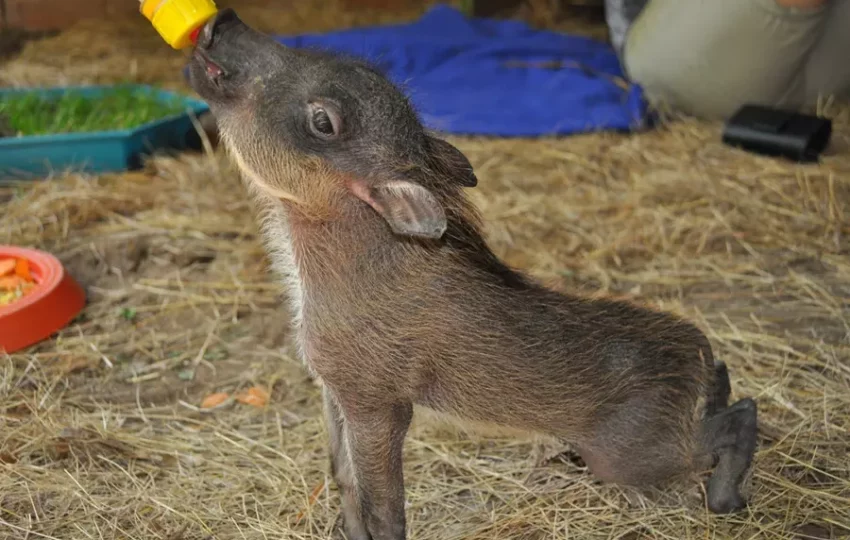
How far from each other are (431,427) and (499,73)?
14.6 ft

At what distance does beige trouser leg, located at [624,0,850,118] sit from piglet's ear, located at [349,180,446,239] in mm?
3967

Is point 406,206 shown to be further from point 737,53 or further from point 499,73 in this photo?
point 499,73

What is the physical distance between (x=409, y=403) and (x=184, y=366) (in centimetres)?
165

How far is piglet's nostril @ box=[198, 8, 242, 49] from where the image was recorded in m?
2.40

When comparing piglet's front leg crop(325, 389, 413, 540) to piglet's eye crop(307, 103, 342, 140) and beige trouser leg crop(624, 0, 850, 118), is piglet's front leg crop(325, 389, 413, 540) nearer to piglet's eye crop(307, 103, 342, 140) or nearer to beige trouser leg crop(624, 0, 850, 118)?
piglet's eye crop(307, 103, 342, 140)

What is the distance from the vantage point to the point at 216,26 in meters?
2.42

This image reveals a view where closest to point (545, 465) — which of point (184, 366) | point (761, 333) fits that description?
point (761, 333)

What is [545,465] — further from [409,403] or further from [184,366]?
[184,366]

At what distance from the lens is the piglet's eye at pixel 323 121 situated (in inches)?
95.0

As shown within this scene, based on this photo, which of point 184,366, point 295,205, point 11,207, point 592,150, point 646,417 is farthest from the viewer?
point 592,150

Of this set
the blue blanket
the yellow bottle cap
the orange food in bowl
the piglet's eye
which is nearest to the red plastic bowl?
the orange food in bowl

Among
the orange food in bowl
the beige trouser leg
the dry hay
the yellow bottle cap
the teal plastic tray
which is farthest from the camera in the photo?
the beige trouser leg

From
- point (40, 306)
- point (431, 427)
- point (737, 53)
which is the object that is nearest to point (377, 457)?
point (431, 427)

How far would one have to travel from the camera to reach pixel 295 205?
2.63 meters
